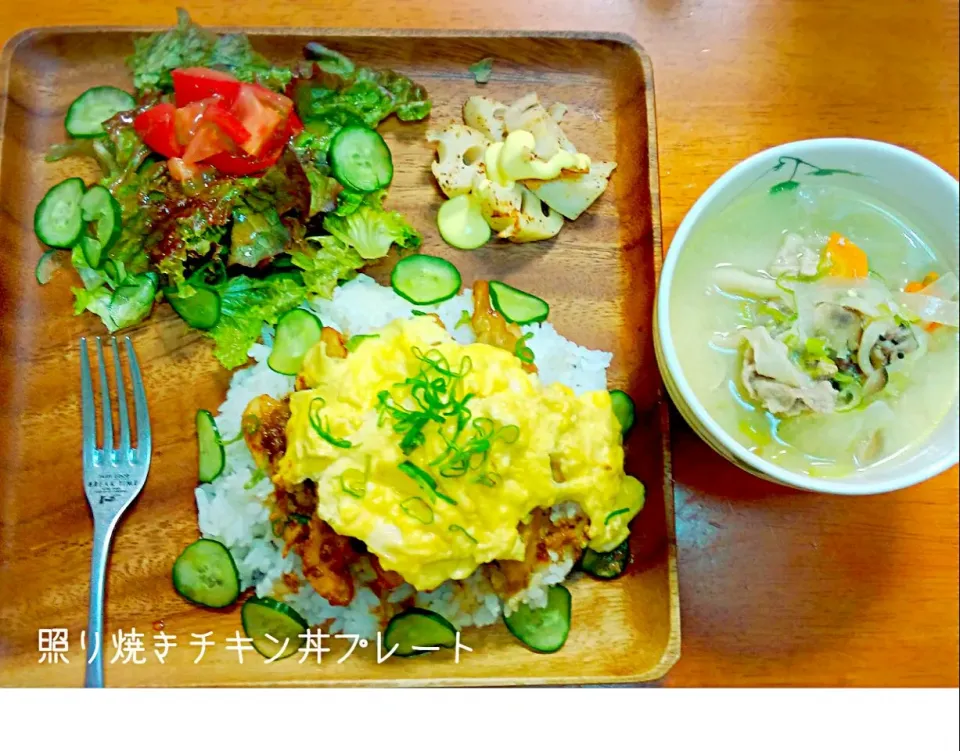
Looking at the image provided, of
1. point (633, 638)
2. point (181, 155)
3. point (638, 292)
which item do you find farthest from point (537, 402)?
point (181, 155)

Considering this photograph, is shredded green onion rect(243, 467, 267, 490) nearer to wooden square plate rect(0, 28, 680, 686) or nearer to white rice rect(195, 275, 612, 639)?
white rice rect(195, 275, 612, 639)

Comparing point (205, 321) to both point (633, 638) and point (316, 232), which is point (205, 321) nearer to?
point (316, 232)

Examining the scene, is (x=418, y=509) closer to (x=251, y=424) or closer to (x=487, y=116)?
(x=251, y=424)

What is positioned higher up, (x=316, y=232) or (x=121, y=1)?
(x=121, y=1)

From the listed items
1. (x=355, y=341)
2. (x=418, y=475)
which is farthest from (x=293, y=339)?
(x=418, y=475)

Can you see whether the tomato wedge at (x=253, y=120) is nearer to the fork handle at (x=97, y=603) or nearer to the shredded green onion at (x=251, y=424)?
the shredded green onion at (x=251, y=424)
